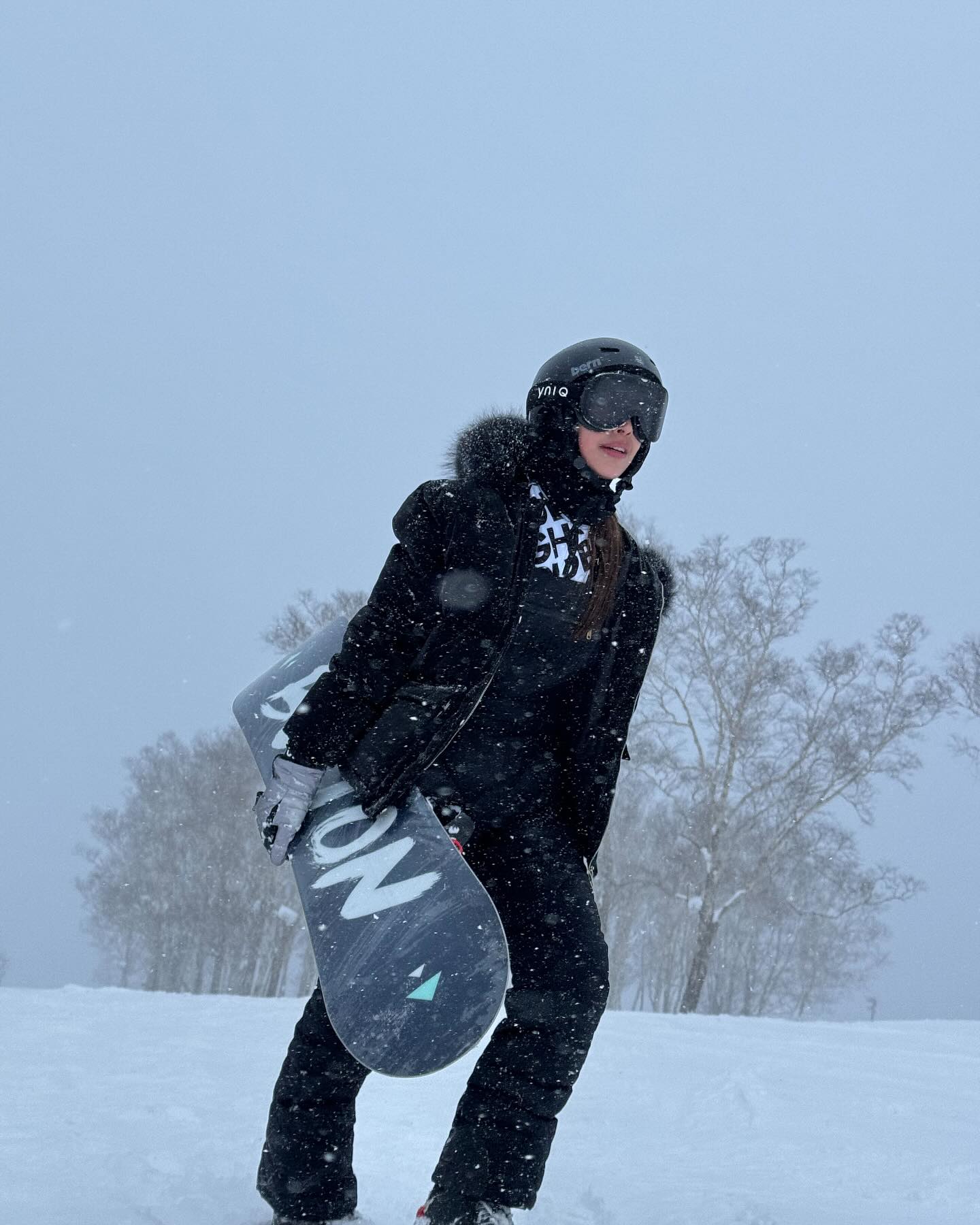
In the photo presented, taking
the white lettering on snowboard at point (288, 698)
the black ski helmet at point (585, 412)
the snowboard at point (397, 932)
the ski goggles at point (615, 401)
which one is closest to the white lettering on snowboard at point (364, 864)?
the snowboard at point (397, 932)

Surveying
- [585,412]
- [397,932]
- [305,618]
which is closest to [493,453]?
[585,412]

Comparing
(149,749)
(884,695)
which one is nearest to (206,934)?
(149,749)

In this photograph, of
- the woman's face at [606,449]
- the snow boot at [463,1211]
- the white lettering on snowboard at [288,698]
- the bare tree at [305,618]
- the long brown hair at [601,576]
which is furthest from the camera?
the bare tree at [305,618]

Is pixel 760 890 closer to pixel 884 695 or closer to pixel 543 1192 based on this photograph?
pixel 884 695

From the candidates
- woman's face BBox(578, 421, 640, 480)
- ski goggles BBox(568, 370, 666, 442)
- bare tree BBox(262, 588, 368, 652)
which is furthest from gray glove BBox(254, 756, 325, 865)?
bare tree BBox(262, 588, 368, 652)

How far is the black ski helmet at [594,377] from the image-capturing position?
264 centimetres

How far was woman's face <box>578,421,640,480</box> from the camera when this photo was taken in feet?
8.53

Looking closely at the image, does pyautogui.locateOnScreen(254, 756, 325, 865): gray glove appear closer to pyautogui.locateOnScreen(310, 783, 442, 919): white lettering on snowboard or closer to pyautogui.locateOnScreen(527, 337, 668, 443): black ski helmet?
pyautogui.locateOnScreen(310, 783, 442, 919): white lettering on snowboard

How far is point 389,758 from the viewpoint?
226cm

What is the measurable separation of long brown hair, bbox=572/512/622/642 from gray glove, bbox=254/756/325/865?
78cm

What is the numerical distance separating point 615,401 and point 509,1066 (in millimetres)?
1719

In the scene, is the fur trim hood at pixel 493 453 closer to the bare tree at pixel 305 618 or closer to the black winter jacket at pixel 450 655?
the black winter jacket at pixel 450 655

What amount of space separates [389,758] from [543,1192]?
1553 millimetres

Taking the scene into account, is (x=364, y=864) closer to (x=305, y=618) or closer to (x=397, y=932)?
(x=397, y=932)
